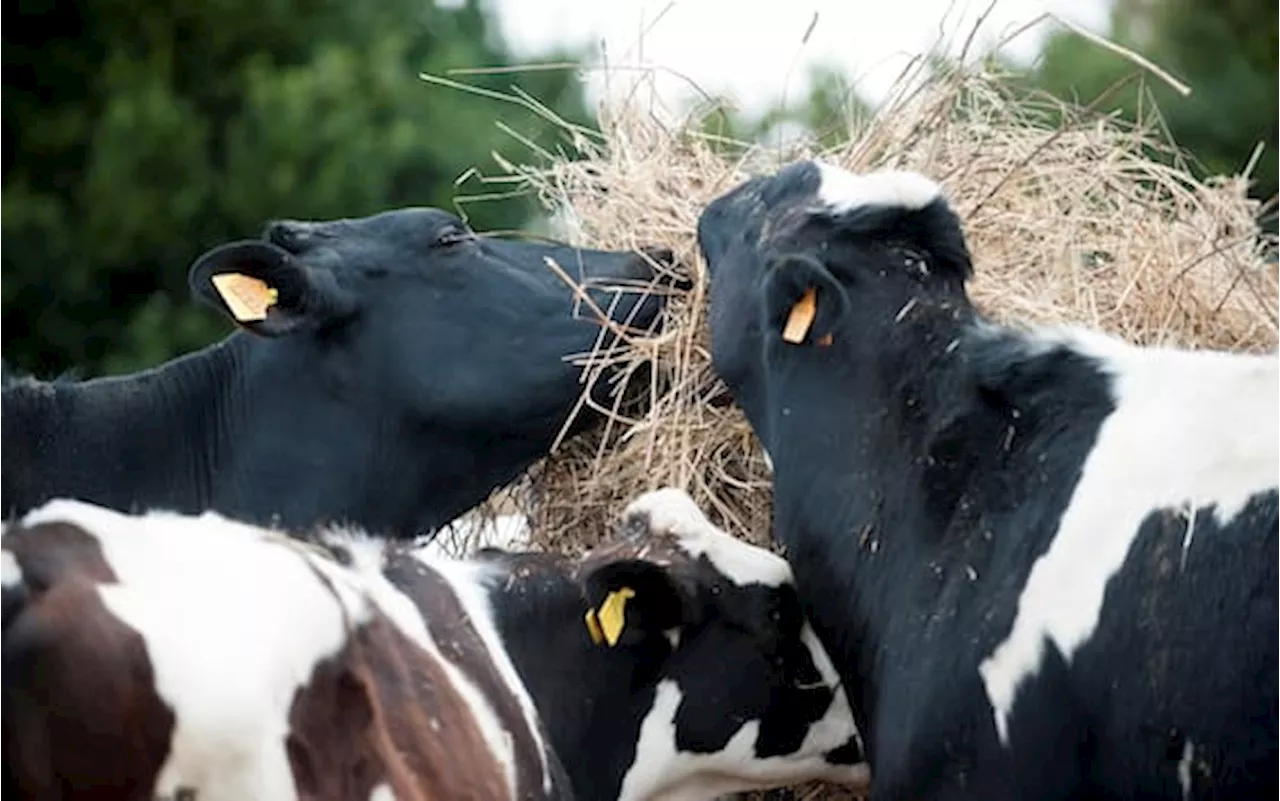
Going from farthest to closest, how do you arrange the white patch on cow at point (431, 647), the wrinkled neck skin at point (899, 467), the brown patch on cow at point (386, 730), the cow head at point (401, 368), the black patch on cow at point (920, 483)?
the cow head at point (401, 368) → the wrinkled neck skin at point (899, 467) → the black patch on cow at point (920, 483) → the white patch on cow at point (431, 647) → the brown patch on cow at point (386, 730)

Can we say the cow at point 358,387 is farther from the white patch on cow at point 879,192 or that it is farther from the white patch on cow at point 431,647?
the white patch on cow at point 431,647

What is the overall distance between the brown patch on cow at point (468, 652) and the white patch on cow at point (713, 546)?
0.97 metres

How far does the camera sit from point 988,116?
7.43 meters

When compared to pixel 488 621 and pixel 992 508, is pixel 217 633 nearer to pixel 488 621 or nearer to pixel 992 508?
pixel 488 621

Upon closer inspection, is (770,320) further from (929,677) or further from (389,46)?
(389,46)

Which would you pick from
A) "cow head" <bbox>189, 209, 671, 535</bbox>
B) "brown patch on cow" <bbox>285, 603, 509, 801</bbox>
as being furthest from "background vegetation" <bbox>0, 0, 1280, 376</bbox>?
"brown patch on cow" <bbox>285, 603, 509, 801</bbox>

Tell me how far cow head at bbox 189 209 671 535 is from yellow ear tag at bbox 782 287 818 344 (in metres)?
0.94

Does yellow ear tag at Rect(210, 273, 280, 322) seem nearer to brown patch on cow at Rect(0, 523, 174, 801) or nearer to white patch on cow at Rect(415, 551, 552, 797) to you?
white patch on cow at Rect(415, 551, 552, 797)

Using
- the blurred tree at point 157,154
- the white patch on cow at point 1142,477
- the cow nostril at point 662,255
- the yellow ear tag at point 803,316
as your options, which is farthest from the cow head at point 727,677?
the blurred tree at point 157,154

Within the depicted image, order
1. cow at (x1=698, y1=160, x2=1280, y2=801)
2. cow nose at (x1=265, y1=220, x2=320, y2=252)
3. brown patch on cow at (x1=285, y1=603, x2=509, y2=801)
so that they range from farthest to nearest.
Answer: cow nose at (x1=265, y1=220, x2=320, y2=252) → cow at (x1=698, y1=160, x2=1280, y2=801) → brown patch on cow at (x1=285, y1=603, x2=509, y2=801)

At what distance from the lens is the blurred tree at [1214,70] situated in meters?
20.5

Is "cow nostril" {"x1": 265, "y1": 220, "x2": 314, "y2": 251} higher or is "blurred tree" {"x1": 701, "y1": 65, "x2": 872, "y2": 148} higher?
"blurred tree" {"x1": 701, "y1": 65, "x2": 872, "y2": 148}

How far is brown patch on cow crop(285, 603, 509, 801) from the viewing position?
4.32 meters

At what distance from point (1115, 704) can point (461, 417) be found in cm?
243
